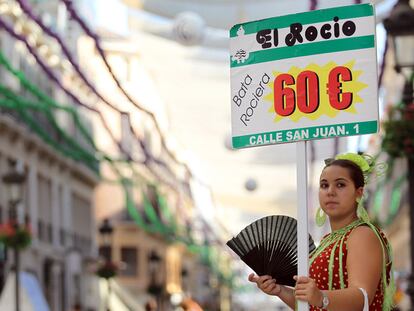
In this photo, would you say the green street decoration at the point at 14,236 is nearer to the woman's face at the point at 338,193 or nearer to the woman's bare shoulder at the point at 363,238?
the woman's face at the point at 338,193

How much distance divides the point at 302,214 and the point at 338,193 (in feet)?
0.67

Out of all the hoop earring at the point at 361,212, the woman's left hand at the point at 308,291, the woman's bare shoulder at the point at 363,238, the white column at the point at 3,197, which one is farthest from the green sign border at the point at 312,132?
the white column at the point at 3,197

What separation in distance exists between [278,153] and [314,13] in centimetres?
1891

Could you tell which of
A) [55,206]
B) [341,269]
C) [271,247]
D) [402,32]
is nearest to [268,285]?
[271,247]

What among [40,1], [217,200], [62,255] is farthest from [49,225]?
[40,1]

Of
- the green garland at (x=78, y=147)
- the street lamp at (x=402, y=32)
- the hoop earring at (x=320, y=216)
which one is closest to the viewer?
the hoop earring at (x=320, y=216)

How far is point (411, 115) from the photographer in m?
15.0

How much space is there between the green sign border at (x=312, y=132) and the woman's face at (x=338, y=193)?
A: 18 cm

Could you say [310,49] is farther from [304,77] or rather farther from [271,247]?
[271,247]

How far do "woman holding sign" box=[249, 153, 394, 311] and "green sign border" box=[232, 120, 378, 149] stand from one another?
7.0 inches

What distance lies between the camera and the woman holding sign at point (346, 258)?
5398mm

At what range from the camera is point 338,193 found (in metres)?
5.82

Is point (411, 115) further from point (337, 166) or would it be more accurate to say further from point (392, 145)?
point (337, 166)

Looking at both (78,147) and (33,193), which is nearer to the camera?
(78,147)
